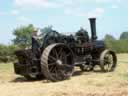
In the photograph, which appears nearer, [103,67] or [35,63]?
[35,63]

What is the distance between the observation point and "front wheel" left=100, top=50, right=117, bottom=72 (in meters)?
16.4

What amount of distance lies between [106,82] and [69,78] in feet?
7.61

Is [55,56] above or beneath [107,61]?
above

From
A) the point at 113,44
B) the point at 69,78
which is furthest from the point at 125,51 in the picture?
the point at 69,78

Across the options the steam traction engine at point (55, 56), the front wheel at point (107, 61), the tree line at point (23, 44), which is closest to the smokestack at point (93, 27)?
the steam traction engine at point (55, 56)

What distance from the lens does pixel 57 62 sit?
14.3m

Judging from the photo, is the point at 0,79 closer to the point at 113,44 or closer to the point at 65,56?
the point at 65,56

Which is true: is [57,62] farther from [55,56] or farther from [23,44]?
[23,44]

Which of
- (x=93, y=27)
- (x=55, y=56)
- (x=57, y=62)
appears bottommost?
(x=57, y=62)

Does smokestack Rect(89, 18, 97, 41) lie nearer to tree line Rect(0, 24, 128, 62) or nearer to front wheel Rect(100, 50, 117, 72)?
front wheel Rect(100, 50, 117, 72)

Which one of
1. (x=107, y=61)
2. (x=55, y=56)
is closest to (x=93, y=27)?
(x=107, y=61)

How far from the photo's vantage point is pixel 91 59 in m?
16.8

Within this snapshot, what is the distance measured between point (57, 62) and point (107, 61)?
125 inches

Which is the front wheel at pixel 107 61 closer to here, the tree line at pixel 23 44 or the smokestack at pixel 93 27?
the smokestack at pixel 93 27
